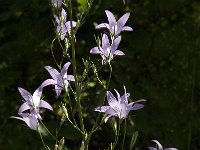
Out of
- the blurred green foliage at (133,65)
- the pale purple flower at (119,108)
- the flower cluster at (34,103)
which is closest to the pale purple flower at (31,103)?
the flower cluster at (34,103)

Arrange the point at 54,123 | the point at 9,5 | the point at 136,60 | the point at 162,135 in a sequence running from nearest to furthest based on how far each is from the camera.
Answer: the point at 54,123 → the point at 9,5 → the point at 162,135 → the point at 136,60

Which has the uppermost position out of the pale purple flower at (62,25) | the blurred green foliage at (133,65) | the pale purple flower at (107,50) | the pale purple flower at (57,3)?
the pale purple flower at (57,3)

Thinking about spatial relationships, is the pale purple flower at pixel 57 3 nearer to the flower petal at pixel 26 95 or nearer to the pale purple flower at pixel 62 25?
the pale purple flower at pixel 62 25

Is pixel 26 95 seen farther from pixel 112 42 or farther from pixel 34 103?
pixel 112 42

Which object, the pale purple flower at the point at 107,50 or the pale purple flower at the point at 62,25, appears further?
the pale purple flower at the point at 107,50

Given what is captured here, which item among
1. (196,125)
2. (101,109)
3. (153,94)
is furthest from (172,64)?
(101,109)

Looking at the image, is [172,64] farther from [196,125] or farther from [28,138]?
[28,138]

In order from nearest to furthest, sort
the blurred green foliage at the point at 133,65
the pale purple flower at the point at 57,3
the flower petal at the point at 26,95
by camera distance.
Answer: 1. the pale purple flower at the point at 57,3
2. the flower petal at the point at 26,95
3. the blurred green foliage at the point at 133,65

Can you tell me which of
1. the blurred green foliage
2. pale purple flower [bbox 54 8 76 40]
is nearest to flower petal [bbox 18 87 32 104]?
pale purple flower [bbox 54 8 76 40]
